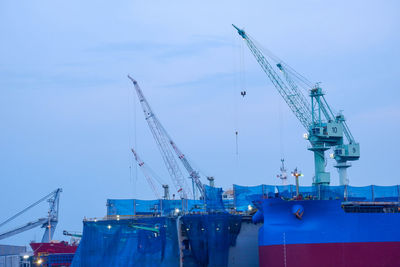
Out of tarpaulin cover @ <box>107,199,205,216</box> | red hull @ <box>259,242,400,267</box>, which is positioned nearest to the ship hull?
red hull @ <box>259,242,400,267</box>

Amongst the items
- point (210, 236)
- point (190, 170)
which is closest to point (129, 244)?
point (210, 236)

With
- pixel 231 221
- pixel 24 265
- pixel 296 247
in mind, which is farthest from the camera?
pixel 24 265

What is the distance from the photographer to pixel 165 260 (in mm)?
41281

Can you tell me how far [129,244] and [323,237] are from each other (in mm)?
12179

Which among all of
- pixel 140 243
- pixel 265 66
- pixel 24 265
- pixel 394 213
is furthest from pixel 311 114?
pixel 24 265

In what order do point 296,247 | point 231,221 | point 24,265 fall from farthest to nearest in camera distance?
point 24,265 < point 231,221 < point 296,247

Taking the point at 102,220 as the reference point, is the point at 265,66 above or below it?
above

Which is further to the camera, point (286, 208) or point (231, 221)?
point (231, 221)

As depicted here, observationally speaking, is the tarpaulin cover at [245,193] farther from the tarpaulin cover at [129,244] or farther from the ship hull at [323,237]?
the tarpaulin cover at [129,244]

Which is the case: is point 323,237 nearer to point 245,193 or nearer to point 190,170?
point 245,193

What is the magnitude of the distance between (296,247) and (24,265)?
2891 cm

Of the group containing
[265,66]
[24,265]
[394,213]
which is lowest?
[24,265]

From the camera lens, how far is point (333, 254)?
3956 cm

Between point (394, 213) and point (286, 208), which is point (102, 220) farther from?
point (394, 213)
